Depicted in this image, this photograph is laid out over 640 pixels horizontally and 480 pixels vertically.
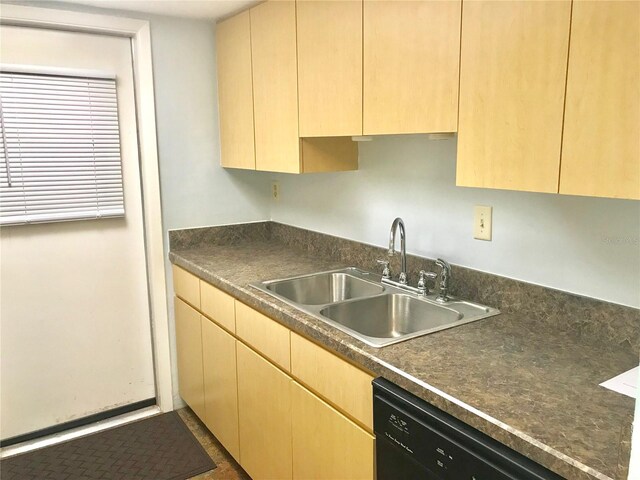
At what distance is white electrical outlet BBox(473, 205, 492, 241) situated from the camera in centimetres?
183

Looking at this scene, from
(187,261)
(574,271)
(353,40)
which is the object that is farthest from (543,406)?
(187,261)

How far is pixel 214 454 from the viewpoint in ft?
8.32

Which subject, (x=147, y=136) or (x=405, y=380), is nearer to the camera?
(x=405, y=380)

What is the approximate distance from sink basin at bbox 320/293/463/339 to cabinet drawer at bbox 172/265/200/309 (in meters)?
0.89

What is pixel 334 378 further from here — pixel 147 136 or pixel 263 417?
pixel 147 136

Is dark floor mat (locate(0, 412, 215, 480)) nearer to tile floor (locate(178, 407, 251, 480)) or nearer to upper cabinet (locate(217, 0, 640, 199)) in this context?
tile floor (locate(178, 407, 251, 480))

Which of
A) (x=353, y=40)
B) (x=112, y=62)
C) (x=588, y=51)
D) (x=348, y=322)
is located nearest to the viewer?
(x=588, y=51)

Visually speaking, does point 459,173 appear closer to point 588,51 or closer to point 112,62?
point 588,51

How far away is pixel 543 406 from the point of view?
3.79 ft

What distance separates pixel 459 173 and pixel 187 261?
5.14 feet

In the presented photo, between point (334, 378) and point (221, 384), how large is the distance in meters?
0.97

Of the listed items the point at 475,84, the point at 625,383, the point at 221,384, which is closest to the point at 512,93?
the point at 475,84

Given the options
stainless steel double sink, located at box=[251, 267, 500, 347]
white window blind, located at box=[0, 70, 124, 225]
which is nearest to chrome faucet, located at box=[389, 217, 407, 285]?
stainless steel double sink, located at box=[251, 267, 500, 347]

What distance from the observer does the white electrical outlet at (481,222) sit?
183 centimetres
